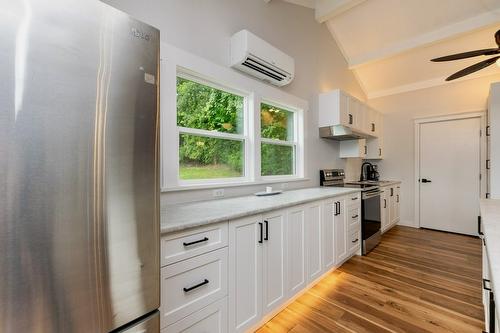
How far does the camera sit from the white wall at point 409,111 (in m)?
3.97

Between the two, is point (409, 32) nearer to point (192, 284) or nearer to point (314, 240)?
point (314, 240)

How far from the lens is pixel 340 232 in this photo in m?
2.68

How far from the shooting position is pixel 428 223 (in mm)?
4379

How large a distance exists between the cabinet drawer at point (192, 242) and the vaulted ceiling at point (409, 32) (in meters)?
3.21

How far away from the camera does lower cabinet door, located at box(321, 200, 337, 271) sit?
239 centimetres

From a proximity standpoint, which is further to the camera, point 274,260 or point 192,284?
point 274,260

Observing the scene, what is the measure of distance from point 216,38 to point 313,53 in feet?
6.25

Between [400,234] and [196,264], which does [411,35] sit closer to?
[400,234]

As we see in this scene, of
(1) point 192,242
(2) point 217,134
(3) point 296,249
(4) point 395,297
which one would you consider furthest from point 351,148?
(1) point 192,242

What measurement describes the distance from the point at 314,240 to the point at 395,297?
0.87 metres

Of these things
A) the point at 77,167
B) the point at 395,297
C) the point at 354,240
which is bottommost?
the point at 395,297

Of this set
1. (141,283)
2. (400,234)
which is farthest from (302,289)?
(400,234)

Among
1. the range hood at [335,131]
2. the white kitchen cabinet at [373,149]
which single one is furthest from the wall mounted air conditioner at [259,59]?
the white kitchen cabinet at [373,149]

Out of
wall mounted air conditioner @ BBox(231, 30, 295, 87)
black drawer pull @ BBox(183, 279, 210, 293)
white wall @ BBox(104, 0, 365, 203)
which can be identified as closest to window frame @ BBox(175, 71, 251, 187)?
white wall @ BBox(104, 0, 365, 203)
